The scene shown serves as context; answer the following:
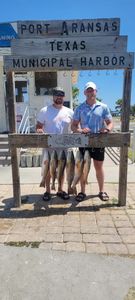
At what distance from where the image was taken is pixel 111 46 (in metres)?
4.00

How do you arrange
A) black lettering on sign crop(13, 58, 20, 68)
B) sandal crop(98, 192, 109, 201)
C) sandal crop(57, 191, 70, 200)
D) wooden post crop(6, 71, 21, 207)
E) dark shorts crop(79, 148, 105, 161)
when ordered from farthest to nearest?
sandal crop(57, 191, 70, 200), sandal crop(98, 192, 109, 201), dark shorts crop(79, 148, 105, 161), wooden post crop(6, 71, 21, 207), black lettering on sign crop(13, 58, 20, 68)

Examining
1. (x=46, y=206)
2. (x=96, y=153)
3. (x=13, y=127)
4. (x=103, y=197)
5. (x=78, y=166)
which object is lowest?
(x=46, y=206)

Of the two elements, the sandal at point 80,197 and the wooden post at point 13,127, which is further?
the sandal at point 80,197

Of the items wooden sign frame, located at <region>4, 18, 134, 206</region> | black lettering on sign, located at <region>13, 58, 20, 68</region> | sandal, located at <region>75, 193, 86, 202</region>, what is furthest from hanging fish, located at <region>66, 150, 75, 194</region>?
black lettering on sign, located at <region>13, 58, 20, 68</region>

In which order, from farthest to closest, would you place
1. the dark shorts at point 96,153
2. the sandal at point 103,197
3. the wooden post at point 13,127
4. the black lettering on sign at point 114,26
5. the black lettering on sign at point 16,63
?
1. the sandal at point 103,197
2. the dark shorts at point 96,153
3. the wooden post at point 13,127
4. the black lettering on sign at point 16,63
5. the black lettering on sign at point 114,26

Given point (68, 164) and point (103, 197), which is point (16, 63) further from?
point (103, 197)

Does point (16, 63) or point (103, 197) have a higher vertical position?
point (16, 63)

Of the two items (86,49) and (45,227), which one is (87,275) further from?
(86,49)

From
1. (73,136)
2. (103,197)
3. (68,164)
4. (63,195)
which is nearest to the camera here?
(73,136)

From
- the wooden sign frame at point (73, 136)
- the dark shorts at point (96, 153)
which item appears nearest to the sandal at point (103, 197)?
the wooden sign frame at point (73, 136)

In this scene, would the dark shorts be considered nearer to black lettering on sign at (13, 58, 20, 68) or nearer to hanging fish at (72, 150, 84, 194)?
hanging fish at (72, 150, 84, 194)

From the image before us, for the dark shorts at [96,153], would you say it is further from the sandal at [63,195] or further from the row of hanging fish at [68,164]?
the sandal at [63,195]

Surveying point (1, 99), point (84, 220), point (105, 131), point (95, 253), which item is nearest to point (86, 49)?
point (105, 131)

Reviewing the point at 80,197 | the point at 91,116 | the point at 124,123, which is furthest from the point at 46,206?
the point at 124,123
